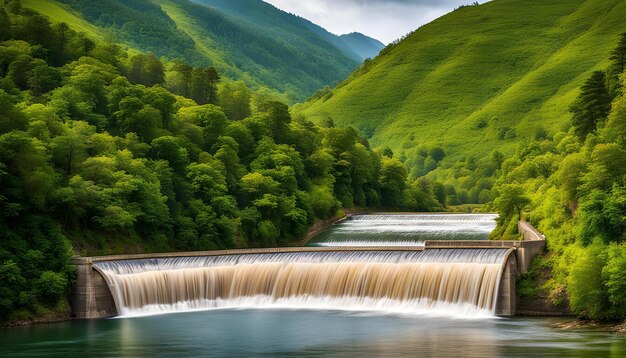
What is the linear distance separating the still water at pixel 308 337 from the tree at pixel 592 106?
1503 inches

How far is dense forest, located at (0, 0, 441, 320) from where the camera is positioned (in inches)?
2933

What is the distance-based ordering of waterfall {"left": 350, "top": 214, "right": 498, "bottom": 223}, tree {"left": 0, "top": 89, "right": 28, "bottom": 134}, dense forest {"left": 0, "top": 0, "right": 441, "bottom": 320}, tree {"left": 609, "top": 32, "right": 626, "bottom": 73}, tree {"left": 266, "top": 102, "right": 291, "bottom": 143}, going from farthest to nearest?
tree {"left": 266, "top": 102, "right": 291, "bottom": 143} → waterfall {"left": 350, "top": 214, "right": 498, "bottom": 223} → tree {"left": 609, "top": 32, "right": 626, "bottom": 73} → tree {"left": 0, "top": 89, "right": 28, "bottom": 134} → dense forest {"left": 0, "top": 0, "right": 441, "bottom": 320}

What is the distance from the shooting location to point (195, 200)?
109 m

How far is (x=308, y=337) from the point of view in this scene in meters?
61.0

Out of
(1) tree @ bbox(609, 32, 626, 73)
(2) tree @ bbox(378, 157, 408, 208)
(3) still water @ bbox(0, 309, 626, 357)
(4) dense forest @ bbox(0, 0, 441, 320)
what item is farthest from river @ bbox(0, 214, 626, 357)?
(2) tree @ bbox(378, 157, 408, 208)

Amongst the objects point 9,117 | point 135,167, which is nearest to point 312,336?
point 9,117

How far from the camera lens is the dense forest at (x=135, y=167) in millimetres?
74500

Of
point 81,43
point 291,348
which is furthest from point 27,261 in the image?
point 81,43

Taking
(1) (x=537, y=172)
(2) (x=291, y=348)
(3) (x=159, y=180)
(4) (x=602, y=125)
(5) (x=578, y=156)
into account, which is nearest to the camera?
(2) (x=291, y=348)

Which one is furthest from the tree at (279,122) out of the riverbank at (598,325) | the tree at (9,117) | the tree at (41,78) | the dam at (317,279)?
the riverbank at (598,325)

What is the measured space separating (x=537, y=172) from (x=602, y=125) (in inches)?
1056

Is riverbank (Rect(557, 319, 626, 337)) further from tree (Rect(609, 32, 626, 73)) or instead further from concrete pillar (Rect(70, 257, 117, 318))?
tree (Rect(609, 32, 626, 73))

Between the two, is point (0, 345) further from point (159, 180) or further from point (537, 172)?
point (537, 172)

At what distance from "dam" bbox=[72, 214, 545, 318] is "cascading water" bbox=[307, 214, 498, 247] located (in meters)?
35.5
